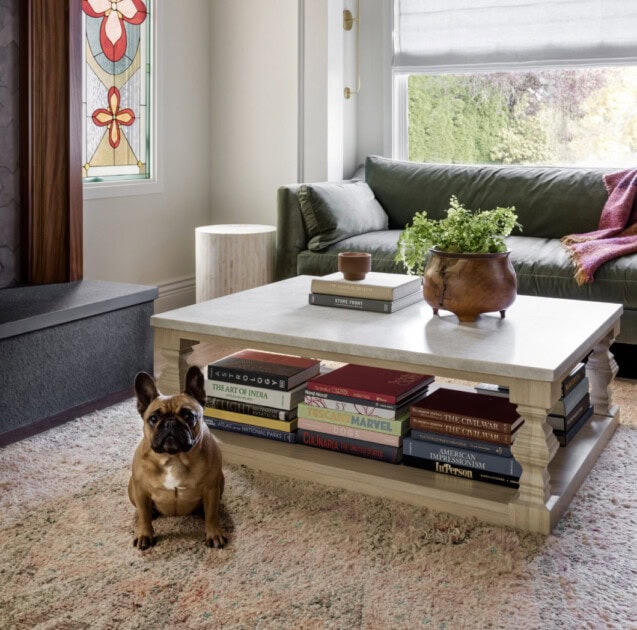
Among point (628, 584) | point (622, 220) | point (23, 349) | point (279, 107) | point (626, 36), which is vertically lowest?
point (628, 584)

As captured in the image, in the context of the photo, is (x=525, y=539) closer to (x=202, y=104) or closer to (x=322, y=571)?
(x=322, y=571)

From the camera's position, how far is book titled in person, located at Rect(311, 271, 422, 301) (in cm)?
233

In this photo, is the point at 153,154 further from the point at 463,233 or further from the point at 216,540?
the point at 216,540

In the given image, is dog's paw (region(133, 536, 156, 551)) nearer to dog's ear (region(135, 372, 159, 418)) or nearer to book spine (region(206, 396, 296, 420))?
dog's ear (region(135, 372, 159, 418))

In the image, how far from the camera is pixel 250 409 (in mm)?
2279

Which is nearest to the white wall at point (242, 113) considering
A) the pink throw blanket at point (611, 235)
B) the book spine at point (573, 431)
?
the pink throw blanket at point (611, 235)

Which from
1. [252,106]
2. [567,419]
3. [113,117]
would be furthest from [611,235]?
[113,117]

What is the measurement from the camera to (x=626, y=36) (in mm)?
4031

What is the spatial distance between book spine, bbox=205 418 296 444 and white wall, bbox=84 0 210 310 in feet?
5.56

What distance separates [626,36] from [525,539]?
301cm

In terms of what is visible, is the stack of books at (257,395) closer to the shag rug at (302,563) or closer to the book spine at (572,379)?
the shag rug at (302,563)

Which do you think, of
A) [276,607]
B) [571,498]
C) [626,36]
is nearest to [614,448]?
[571,498]

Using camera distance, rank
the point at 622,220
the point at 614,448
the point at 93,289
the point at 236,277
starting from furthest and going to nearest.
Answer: the point at 236,277 → the point at 622,220 → the point at 93,289 → the point at 614,448

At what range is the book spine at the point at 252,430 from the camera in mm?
2246
